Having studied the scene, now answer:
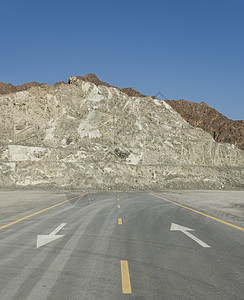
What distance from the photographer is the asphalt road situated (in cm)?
392

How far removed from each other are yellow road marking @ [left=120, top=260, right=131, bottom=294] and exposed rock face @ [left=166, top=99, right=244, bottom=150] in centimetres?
10009

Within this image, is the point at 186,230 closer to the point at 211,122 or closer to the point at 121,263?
the point at 121,263

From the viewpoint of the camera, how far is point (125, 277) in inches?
176

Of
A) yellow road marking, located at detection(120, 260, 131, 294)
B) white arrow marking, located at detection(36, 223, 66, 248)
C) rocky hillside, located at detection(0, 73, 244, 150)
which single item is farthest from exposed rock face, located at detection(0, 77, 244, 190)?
yellow road marking, located at detection(120, 260, 131, 294)

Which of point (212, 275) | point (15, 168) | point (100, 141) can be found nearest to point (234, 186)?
point (100, 141)

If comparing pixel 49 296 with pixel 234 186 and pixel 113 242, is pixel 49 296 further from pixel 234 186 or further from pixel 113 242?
pixel 234 186

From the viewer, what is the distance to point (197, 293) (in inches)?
152

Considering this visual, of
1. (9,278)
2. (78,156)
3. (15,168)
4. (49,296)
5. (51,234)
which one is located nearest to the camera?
(49,296)

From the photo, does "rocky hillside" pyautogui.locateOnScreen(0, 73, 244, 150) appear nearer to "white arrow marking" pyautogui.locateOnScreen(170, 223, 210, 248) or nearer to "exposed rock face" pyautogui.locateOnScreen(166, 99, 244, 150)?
"exposed rock face" pyautogui.locateOnScreen(166, 99, 244, 150)

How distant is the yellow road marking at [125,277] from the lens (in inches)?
156

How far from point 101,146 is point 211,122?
215ft

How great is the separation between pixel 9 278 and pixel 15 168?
152 feet

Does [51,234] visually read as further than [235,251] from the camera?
Yes

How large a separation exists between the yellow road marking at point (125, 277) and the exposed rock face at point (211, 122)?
10009cm
